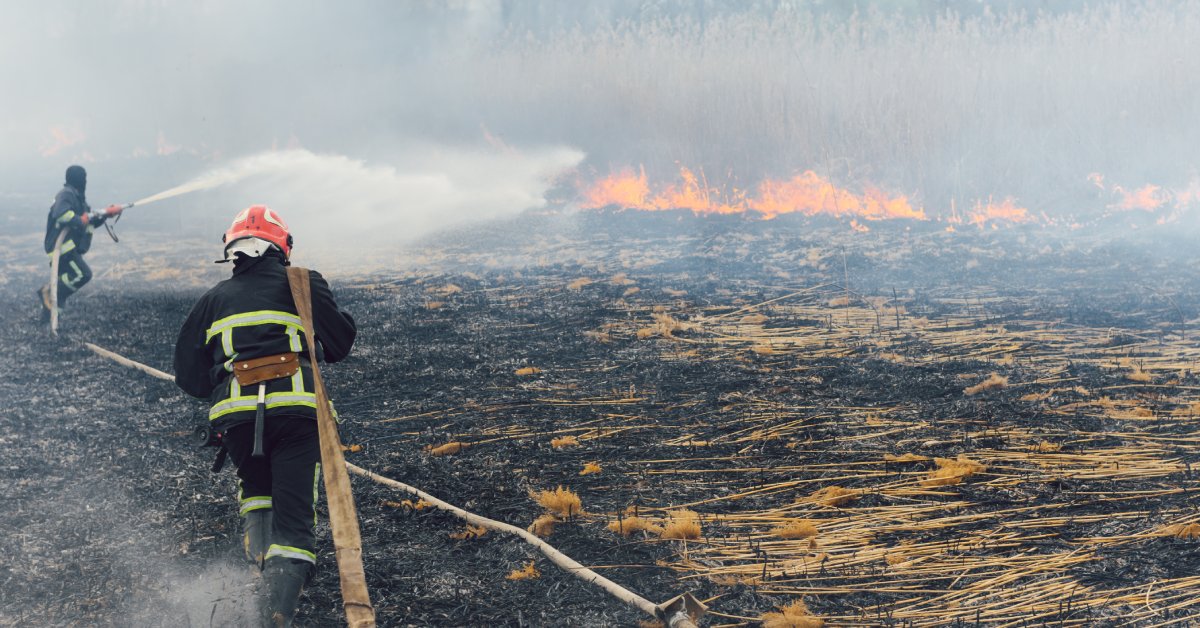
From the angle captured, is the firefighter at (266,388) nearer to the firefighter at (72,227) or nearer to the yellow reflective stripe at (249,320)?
the yellow reflective stripe at (249,320)

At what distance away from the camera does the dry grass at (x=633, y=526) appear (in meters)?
5.53

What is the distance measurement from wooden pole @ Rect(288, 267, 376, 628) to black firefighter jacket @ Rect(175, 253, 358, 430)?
0.11 metres

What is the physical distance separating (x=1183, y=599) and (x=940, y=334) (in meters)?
6.95

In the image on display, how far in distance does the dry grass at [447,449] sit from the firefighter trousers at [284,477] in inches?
106

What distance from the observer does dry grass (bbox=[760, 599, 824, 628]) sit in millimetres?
4328

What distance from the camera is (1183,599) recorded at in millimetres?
4453

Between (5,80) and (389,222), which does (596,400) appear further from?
(5,80)

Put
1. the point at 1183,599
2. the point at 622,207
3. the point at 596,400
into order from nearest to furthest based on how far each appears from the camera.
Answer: the point at 1183,599 → the point at 596,400 → the point at 622,207

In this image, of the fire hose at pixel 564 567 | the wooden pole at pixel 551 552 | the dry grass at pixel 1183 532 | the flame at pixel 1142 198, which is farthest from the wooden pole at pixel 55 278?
the flame at pixel 1142 198

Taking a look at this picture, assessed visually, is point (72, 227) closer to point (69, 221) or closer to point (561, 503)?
point (69, 221)

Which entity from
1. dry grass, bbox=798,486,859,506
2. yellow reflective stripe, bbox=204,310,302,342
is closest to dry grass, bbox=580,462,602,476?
dry grass, bbox=798,486,859,506

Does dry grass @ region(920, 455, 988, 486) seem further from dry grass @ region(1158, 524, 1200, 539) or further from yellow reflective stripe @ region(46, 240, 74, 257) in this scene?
yellow reflective stripe @ region(46, 240, 74, 257)

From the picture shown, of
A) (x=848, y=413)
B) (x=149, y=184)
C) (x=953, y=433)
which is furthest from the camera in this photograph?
(x=149, y=184)

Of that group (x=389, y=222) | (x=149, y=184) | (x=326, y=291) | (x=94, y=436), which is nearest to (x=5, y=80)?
(x=149, y=184)
